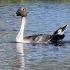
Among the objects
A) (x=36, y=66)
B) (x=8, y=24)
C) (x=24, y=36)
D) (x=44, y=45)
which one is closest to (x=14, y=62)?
(x=36, y=66)

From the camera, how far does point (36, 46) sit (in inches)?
690

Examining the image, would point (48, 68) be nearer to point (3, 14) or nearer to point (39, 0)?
point (3, 14)

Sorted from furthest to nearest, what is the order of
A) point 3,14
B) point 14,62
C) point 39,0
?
point 39,0 → point 3,14 → point 14,62

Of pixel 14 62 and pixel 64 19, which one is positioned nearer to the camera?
pixel 14 62

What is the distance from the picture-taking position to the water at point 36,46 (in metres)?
13.9

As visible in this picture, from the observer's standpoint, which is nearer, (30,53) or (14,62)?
(14,62)

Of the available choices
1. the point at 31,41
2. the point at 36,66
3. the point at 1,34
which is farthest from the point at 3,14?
the point at 36,66

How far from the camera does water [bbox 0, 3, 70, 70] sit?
1395 cm

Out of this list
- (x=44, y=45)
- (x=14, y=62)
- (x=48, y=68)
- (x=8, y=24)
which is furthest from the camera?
(x=8, y=24)

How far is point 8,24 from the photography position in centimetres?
2277

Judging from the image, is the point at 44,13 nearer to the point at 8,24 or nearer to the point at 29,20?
the point at 29,20

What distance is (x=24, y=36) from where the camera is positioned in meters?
19.2

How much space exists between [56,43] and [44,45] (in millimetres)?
497

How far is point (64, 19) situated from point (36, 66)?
36.1 ft
